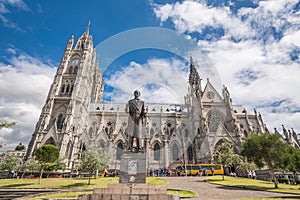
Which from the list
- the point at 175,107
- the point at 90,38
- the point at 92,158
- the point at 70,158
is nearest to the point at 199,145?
the point at 175,107

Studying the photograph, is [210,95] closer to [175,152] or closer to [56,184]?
[175,152]

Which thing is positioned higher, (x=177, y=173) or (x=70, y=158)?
(x=70, y=158)

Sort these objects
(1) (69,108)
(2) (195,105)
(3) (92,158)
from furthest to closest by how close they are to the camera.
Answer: (2) (195,105), (1) (69,108), (3) (92,158)

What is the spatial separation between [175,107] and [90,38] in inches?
1333

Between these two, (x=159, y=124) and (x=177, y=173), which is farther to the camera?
(x=159, y=124)

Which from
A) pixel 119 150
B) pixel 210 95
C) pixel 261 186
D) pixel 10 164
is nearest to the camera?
pixel 261 186

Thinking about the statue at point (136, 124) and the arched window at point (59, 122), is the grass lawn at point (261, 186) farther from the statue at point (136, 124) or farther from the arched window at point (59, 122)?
the arched window at point (59, 122)

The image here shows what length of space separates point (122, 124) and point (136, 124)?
34.2 m

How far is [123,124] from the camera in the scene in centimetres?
4188

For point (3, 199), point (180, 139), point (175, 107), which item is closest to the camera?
point (3, 199)

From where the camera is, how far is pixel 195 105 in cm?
3953

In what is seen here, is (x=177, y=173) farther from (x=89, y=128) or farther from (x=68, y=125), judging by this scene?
(x=89, y=128)

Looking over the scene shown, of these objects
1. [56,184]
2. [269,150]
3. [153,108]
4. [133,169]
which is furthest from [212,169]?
[153,108]

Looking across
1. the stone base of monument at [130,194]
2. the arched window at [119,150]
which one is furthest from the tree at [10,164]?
the stone base of monument at [130,194]
